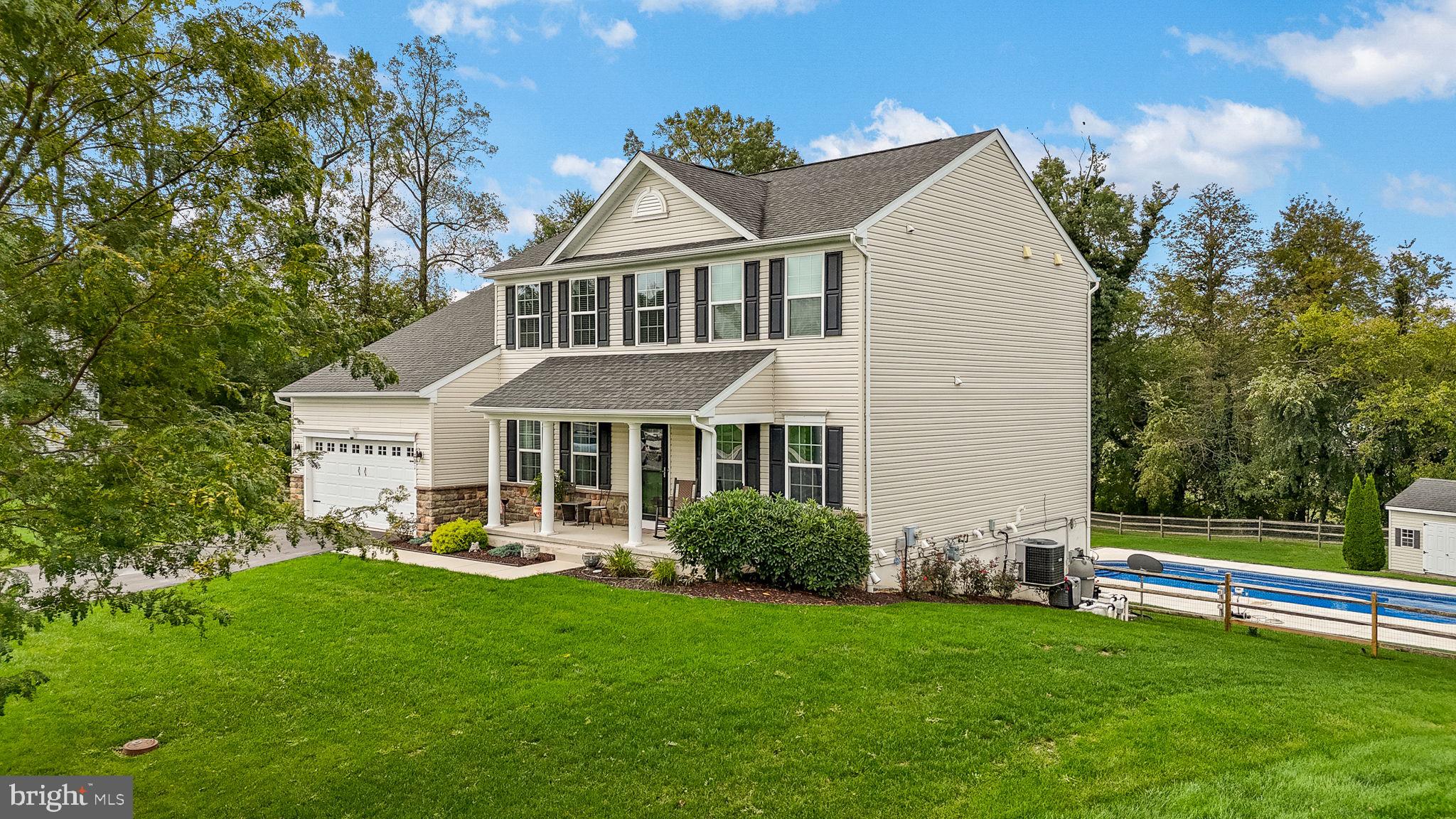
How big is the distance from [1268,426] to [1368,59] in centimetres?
1436

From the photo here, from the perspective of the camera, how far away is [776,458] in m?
Result: 14.9

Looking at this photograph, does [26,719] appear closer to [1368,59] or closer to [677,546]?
[677,546]

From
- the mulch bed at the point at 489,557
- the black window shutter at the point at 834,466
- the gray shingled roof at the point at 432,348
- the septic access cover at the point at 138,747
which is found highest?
the gray shingled roof at the point at 432,348

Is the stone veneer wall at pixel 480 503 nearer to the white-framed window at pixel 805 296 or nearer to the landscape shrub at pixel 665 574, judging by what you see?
the landscape shrub at pixel 665 574

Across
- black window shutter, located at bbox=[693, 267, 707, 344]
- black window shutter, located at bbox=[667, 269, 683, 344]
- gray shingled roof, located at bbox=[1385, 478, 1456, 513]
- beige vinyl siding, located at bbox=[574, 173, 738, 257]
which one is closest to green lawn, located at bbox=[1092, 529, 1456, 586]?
gray shingled roof, located at bbox=[1385, 478, 1456, 513]

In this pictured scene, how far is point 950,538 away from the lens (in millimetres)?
15891

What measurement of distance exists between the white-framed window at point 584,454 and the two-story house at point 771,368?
0.16ft

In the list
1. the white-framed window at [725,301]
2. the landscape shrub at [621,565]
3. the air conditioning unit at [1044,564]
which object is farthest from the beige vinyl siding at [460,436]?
the air conditioning unit at [1044,564]

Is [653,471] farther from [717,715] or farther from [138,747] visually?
[138,747]

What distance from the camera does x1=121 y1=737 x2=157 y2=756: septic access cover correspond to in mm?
7430

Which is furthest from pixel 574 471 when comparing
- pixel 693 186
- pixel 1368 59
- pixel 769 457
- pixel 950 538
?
pixel 1368 59

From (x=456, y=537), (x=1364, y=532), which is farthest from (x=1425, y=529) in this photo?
(x=456, y=537)

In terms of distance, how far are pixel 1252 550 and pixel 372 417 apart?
25.9 meters

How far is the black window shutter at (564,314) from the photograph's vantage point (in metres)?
18.6
